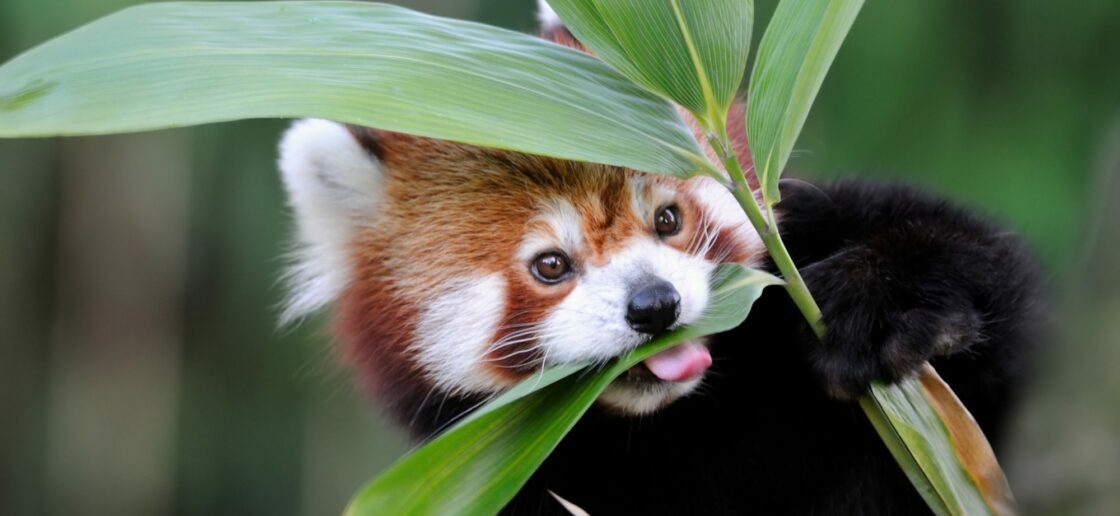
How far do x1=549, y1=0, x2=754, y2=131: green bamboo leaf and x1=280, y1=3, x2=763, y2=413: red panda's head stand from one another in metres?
0.36

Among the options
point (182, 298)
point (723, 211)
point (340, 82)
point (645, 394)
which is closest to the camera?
point (340, 82)

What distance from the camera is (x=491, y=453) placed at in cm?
111

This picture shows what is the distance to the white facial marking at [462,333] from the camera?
5.74ft

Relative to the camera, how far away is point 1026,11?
14.2 ft

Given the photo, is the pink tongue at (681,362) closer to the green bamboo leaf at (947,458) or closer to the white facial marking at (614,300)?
the white facial marking at (614,300)

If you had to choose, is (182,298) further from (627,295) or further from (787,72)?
(787,72)

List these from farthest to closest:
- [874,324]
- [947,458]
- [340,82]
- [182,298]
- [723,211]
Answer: [182,298]
[723,211]
[874,324]
[947,458]
[340,82]

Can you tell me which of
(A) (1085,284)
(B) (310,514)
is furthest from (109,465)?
(A) (1085,284)

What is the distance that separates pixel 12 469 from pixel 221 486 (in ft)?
3.10

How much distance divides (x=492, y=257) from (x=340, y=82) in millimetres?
739

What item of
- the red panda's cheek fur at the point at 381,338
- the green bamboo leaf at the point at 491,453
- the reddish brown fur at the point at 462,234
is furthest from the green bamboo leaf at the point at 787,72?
the red panda's cheek fur at the point at 381,338

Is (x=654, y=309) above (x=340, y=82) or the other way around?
the other way around

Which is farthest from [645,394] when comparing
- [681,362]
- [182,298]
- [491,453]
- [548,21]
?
[182,298]

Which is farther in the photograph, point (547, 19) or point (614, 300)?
point (547, 19)
